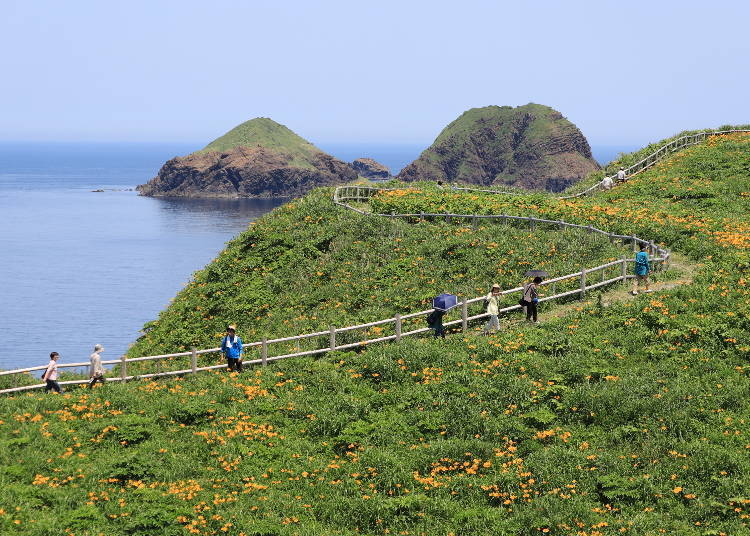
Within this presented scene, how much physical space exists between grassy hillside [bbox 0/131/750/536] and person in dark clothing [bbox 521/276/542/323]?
864 mm

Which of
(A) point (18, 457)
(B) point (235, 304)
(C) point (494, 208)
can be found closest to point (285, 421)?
(A) point (18, 457)

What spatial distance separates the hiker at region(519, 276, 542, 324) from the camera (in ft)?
82.9

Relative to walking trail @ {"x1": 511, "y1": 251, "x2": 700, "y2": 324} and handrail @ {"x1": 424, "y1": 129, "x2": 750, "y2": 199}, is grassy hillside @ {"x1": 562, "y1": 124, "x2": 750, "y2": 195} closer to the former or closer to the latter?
handrail @ {"x1": 424, "y1": 129, "x2": 750, "y2": 199}

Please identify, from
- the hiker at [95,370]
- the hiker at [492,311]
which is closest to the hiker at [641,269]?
the hiker at [492,311]

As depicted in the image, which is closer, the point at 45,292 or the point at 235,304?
the point at 235,304

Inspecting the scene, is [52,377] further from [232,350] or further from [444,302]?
[444,302]

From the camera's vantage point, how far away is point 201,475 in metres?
17.1

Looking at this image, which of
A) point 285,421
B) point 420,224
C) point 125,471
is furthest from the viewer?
point 420,224

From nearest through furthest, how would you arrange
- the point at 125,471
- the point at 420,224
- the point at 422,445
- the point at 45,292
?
the point at 125,471
the point at 422,445
the point at 420,224
the point at 45,292

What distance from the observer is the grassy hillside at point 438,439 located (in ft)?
48.9

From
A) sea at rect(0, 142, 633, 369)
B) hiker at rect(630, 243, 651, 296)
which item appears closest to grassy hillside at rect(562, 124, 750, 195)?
hiker at rect(630, 243, 651, 296)

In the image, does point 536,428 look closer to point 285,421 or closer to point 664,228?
point 285,421

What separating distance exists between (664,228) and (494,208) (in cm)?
981

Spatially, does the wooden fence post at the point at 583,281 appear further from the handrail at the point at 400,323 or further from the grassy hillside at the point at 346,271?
the grassy hillside at the point at 346,271
